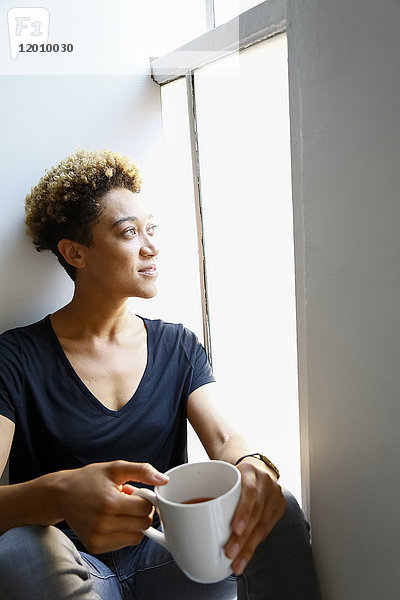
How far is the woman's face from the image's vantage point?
4.02 feet

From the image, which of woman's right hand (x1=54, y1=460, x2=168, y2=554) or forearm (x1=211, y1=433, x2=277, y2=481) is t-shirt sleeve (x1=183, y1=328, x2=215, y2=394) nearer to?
forearm (x1=211, y1=433, x2=277, y2=481)

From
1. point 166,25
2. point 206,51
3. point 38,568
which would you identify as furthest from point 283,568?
point 166,25

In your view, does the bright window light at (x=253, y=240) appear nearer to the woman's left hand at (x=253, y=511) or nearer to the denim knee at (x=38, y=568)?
the woman's left hand at (x=253, y=511)

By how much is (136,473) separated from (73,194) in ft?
2.10

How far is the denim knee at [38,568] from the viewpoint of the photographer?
878 millimetres

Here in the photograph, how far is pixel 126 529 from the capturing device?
0.84 m

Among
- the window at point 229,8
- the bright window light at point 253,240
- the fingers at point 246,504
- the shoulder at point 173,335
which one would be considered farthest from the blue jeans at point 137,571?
the window at point 229,8

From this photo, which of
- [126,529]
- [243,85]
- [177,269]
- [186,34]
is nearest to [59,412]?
[126,529]

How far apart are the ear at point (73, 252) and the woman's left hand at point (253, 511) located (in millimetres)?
551

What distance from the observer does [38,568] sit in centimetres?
89

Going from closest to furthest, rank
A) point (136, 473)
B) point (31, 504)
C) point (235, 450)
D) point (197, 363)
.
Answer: point (136, 473) → point (31, 504) → point (235, 450) → point (197, 363)

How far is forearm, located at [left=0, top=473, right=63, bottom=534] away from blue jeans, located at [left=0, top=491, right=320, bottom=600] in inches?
0.8

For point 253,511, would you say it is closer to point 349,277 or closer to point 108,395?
point 349,277

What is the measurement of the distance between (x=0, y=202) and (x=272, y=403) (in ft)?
2.41
